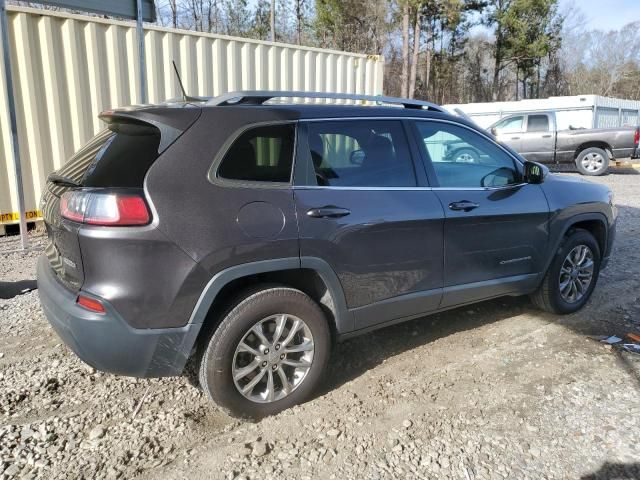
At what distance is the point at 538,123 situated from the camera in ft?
51.2

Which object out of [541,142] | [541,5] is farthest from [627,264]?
[541,5]

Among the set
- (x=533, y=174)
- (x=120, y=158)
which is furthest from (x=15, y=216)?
(x=533, y=174)

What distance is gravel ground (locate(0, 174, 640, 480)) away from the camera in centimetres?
248

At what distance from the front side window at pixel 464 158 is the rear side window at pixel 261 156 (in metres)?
1.04

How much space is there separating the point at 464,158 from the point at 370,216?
1279 millimetres

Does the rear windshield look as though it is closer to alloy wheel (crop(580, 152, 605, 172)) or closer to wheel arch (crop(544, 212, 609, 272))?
wheel arch (crop(544, 212, 609, 272))

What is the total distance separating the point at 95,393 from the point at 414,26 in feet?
101

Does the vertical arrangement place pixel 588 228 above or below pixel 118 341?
above

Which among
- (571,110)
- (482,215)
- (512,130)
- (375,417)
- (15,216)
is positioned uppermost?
(571,110)

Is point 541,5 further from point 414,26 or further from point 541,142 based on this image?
point 541,142

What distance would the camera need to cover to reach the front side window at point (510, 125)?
51.8 feet

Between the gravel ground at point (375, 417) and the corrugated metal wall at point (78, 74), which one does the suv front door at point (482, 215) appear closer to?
the gravel ground at point (375, 417)

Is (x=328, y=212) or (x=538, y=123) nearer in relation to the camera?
(x=328, y=212)

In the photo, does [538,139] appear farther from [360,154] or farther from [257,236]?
[257,236]
